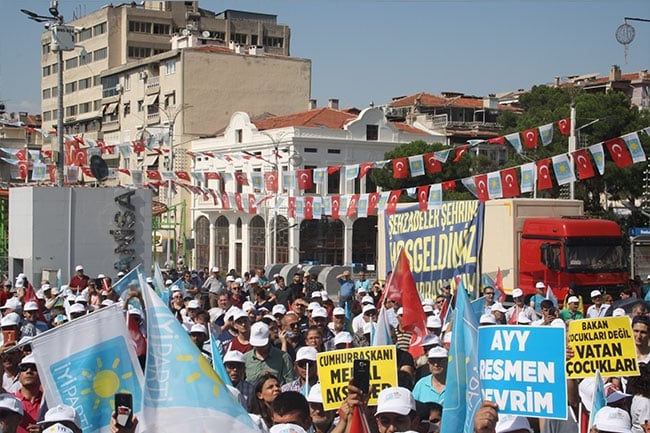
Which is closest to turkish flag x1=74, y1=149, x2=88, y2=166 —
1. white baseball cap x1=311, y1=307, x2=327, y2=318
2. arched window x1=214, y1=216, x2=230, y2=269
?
white baseball cap x1=311, y1=307, x2=327, y2=318

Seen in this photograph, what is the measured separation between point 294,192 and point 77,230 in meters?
26.2

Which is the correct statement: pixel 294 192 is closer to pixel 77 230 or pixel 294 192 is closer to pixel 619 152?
pixel 77 230

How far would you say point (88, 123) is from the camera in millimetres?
80062

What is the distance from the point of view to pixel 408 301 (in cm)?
1239

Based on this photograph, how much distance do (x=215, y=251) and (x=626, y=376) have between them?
53.7 m

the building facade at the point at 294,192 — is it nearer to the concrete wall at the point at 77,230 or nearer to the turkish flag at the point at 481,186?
the concrete wall at the point at 77,230

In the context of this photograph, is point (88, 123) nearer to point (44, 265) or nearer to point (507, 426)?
point (44, 265)

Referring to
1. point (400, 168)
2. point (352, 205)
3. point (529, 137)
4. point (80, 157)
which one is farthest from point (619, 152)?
point (80, 157)

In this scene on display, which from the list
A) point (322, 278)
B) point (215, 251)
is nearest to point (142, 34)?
point (215, 251)

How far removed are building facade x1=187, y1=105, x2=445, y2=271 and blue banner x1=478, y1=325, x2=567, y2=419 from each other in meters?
43.8

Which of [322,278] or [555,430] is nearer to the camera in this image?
[555,430]

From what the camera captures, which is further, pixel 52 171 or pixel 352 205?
pixel 52 171

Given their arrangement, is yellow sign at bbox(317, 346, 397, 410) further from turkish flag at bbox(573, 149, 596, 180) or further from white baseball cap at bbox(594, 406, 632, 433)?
turkish flag at bbox(573, 149, 596, 180)

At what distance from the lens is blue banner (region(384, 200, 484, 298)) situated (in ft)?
58.5
